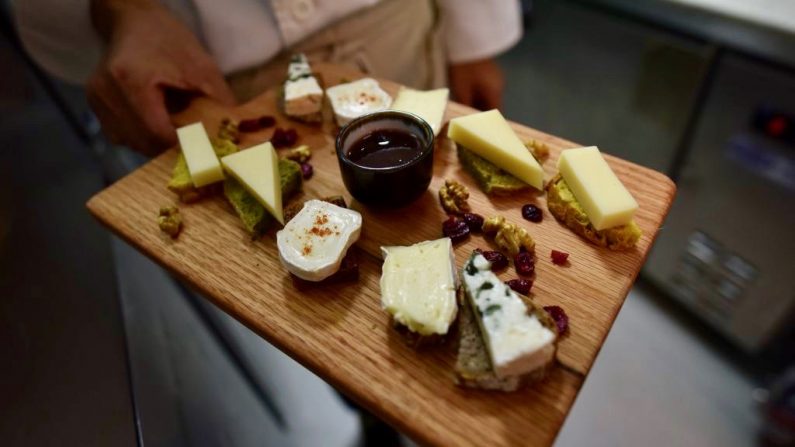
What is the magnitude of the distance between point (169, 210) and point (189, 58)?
0.51 metres

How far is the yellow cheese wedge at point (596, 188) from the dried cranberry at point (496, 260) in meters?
0.20

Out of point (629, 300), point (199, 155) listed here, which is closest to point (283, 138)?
point (199, 155)

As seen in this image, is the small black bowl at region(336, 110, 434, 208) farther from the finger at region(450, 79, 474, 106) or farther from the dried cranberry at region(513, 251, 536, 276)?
the finger at region(450, 79, 474, 106)

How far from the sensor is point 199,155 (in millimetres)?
1169

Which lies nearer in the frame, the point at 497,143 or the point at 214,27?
the point at 497,143

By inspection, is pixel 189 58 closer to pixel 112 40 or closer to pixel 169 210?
pixel 112 40

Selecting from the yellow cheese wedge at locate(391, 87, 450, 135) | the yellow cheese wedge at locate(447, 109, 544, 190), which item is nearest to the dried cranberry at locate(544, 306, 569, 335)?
the yellow cheese wedge at locate(447, 109, 544, 190)

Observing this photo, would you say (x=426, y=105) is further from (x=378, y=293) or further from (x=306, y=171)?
(x=378, y=293)

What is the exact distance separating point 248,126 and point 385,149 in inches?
17.4

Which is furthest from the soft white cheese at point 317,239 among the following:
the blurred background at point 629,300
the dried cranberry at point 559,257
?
the blurred background at point 629,300

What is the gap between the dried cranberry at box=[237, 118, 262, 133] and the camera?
1315 millimetres

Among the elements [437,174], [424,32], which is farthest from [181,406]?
[424,32]

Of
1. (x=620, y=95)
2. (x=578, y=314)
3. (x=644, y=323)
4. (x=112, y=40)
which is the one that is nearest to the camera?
(x=578, y=314)

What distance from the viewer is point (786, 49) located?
4.75 feet
